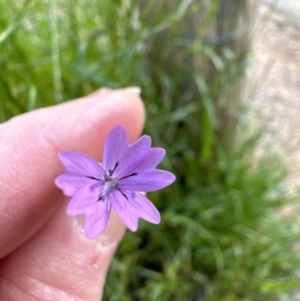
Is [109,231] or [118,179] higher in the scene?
[118,179]

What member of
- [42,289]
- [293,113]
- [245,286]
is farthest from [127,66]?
[293,113]

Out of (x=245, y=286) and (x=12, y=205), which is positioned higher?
(x=12, y=205)

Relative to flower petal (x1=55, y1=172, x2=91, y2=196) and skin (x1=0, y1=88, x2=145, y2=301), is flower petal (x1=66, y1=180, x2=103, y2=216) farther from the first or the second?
skin (x1=0, y1=88, x2=145, y2=301)

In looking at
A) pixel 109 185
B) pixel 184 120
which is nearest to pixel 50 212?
pixel 109 185

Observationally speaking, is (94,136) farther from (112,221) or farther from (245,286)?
(245,286)

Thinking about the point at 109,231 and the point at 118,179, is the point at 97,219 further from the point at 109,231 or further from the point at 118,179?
the point at 109,231
